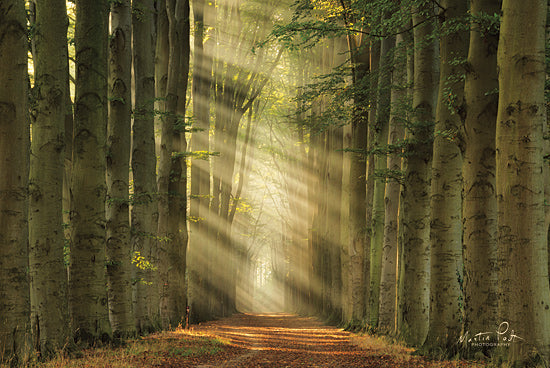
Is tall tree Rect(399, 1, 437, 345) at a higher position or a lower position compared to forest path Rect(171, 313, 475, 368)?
higher

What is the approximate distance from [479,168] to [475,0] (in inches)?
117

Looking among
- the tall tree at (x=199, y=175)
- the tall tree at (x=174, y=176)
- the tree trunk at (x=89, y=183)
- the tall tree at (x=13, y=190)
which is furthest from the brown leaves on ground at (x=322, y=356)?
the tall tree at (x=199, y=175)

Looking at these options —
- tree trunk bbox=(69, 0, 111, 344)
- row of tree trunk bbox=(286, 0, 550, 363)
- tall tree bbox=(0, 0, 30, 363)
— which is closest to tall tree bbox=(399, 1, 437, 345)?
row of tree trunk bbox=(286, 0, 550, 363)

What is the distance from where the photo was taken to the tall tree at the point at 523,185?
6.62 meters

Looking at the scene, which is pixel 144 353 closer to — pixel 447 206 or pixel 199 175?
pixel 447 206

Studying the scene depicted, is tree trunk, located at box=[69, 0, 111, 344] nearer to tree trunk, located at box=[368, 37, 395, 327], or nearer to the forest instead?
the forest

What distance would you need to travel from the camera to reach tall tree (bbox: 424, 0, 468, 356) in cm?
961

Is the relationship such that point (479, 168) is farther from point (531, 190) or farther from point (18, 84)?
point (18, 84)

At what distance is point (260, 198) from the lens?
172ft

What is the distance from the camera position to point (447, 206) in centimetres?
989

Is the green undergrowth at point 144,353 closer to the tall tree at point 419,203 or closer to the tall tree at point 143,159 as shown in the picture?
the tall tree at point 143,159

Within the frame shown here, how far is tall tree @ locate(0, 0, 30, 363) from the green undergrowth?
529 mm

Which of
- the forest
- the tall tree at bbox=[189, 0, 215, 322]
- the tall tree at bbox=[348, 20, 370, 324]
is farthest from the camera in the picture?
the tall tree at bbox=[189, 0, 215, 322]

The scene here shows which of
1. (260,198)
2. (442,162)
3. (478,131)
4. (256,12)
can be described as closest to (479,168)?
(478,131)
